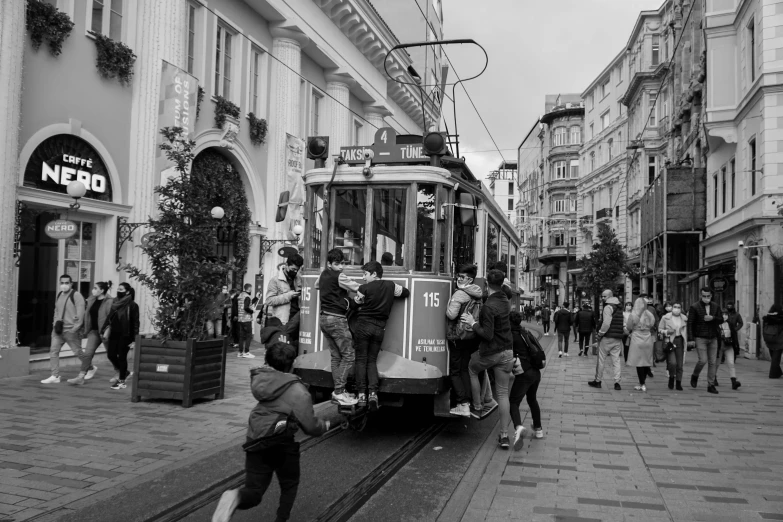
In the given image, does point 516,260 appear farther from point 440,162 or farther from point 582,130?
point 582,130

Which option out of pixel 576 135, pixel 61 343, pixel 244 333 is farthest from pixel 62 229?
pixel 576 135

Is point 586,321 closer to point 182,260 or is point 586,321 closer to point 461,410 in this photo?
point 461,410

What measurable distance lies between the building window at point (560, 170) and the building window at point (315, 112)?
45.1 metres

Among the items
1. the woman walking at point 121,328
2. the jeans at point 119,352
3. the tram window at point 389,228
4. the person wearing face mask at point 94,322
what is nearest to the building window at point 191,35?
the person wearing face mask at point 94,322

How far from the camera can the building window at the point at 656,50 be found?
42344mm

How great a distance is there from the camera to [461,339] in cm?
770

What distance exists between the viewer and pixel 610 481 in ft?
20.4

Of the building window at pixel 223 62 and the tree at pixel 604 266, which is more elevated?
the building window at pixel 223 62

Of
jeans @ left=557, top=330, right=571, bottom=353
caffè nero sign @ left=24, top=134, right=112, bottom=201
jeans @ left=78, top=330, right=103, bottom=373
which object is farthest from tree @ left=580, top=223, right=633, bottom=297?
jeans @ left=78, top=330, right=103, bottom=373

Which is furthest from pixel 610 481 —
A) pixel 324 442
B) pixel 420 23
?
pixel 420 23

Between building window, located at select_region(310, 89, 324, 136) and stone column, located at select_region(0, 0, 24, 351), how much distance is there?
13466 mm

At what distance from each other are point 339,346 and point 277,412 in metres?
2.94

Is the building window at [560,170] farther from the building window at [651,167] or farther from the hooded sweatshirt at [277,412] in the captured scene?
the hooded sweatshirt at [277,412]

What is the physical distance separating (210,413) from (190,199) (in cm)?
290
